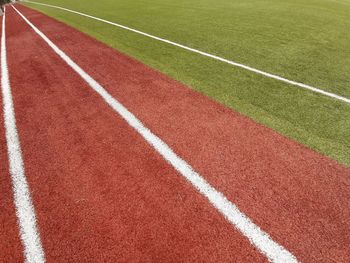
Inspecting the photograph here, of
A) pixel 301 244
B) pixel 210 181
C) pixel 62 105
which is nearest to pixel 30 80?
pixel 62 105

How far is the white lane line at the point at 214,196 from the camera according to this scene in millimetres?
3227

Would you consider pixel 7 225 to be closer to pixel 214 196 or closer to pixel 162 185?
pixel 162 185

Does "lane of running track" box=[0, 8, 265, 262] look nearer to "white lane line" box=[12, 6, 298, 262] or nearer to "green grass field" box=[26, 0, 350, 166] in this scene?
"white lane line" box=[12, 6, 298, 262]

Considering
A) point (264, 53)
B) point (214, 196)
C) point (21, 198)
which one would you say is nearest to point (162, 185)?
point (214, 196)

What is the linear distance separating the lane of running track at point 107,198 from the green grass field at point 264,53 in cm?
218

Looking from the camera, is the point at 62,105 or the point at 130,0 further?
the point at 130,0

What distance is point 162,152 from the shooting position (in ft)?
15.8

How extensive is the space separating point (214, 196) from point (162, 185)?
71 centimetres

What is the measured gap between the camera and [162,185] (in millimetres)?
4180

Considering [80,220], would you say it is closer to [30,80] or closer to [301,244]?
[301,244]

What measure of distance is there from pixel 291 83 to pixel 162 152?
12.1 feet

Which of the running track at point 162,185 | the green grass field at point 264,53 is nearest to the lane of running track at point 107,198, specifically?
the running track at point 162,185

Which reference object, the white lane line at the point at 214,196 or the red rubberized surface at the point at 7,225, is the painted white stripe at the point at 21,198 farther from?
the white lane line at the point at 214,196

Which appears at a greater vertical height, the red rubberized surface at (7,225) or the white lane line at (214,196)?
the white lane line at (214,196)
